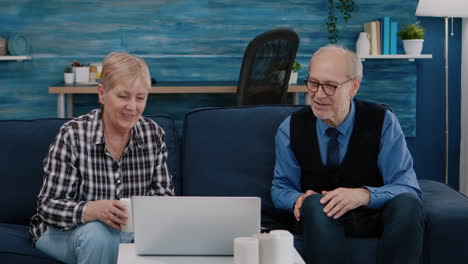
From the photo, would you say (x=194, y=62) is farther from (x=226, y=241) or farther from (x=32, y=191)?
(x=226, y=241)

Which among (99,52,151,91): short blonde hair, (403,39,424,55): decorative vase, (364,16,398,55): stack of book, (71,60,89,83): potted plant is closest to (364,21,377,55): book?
(364,16,398,55): stack of book

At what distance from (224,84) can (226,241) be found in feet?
11.6

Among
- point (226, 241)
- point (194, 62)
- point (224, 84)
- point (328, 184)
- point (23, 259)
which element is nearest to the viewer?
point (226, 241)

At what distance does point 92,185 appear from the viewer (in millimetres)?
2438

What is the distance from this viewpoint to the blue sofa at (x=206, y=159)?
279 cm

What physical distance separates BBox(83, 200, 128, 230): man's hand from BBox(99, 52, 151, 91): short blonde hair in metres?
0.40

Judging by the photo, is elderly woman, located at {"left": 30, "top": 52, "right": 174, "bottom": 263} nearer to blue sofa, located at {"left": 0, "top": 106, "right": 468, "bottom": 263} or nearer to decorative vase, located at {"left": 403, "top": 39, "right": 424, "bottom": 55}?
blue sofa, located at {"left": 0, "top": 106, "right": 468, "bottom": 263}

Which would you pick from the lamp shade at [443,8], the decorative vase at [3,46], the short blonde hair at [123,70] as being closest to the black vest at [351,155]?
the short blonde hair at [123,70]

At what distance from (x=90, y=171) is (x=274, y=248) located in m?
0.93

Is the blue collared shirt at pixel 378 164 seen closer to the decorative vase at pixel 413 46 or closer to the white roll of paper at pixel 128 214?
the white roll of paper at pixel 128 214

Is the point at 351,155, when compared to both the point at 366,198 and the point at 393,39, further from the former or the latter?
the point at 393,39

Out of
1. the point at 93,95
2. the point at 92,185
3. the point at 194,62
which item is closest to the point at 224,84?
the point at 194,62

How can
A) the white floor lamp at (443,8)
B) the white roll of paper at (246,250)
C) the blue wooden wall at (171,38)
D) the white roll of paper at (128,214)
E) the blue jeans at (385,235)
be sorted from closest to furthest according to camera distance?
the white roll of paper at (246,250)
the white roll of paper at (128,214)
the blue jeans at (385,235)
the white floor lamp at (443,8)
the blue wooden wall at (171,38)

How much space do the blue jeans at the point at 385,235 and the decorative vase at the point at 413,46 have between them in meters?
3.18
